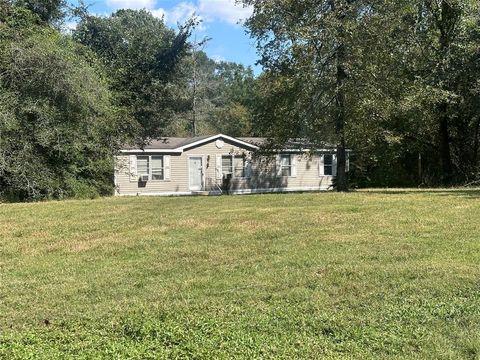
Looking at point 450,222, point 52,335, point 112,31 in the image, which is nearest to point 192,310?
point 52,335

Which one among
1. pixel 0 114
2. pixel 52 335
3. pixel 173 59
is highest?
pixel 173 59

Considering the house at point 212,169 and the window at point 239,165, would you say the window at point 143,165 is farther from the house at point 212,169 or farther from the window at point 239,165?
the window at point 239,165

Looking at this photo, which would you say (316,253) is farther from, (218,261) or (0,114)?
(0,114)

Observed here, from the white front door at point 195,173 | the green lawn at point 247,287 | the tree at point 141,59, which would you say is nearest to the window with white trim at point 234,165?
the white front door at point 195,173

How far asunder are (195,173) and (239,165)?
243 centimetres

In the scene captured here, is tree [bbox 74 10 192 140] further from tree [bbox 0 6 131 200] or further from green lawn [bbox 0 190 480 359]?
green lawn [bbox 0 190 480 359]

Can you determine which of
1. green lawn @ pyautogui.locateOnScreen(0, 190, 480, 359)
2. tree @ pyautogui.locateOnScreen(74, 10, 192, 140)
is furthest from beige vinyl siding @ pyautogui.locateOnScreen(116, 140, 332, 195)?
green lawn @ pyautogui.locateOnScreen(0, 190, 480, 359)

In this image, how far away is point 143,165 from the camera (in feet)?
80.0

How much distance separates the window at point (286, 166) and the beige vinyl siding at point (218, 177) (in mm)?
269

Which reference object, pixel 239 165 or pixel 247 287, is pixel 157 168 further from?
pixel 247 287

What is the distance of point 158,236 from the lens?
7.93 meters

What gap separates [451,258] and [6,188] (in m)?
14.2

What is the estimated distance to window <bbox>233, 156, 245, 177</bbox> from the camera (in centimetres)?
2672

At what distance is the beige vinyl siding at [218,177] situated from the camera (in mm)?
23750
